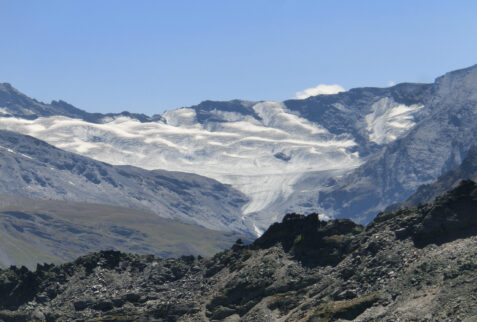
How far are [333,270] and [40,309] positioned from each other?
206 feet

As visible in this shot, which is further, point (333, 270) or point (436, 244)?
point (333, 270)

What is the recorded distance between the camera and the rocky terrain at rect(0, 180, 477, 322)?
12938cm

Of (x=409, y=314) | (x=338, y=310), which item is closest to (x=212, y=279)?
(x=338, y=310)

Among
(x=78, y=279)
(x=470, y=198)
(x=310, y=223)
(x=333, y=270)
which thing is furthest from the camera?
(x=78, y=279)

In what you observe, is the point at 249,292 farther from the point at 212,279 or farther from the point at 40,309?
the point at 40,309

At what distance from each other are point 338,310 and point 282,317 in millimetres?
19038

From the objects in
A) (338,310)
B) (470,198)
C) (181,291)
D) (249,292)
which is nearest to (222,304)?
(249,292)

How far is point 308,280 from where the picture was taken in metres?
161

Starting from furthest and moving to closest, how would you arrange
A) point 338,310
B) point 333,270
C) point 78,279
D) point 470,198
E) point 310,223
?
point 78,279 < point 310,223 < point 333,270 < point 470,198 < point 338,310

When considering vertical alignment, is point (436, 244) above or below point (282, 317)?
above

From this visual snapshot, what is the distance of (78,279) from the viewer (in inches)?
7682

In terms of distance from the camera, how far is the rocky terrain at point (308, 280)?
12938cm

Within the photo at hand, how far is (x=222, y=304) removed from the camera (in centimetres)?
16775

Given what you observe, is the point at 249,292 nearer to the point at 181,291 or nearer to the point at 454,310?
the point at 181,291
